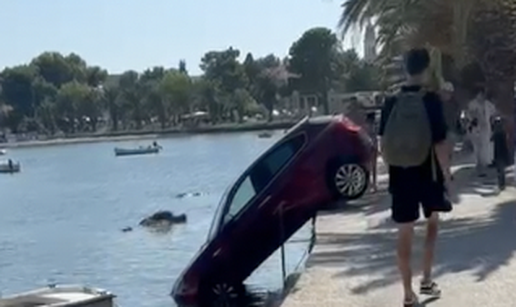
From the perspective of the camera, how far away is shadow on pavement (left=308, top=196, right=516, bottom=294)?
13.1 m

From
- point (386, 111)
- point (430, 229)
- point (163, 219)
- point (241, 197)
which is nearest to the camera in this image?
point (386, 111)

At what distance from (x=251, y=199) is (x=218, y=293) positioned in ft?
4.19

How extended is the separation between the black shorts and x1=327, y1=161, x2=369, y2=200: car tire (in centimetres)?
826

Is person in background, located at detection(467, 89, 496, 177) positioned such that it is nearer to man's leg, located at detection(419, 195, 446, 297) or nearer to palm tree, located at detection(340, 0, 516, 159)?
palm tree, located at detection(340, 0, 516, 159)

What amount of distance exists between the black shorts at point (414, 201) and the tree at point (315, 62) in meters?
110

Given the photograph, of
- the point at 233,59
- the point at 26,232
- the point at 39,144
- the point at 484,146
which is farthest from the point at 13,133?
the point at 484,146

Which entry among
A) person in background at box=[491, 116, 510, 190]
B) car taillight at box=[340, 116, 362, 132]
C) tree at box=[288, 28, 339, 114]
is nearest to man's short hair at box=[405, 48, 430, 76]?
car taillight at box=[340, 116, 362, 132]

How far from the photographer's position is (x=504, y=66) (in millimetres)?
29109

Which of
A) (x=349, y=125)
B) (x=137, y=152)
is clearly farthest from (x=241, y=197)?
(x=137, y=152)

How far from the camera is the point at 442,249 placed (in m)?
14.9

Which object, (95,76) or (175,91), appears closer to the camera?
(175,91)

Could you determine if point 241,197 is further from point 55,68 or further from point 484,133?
point 55,68

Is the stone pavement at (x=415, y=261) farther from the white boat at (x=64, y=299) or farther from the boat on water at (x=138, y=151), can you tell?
the boat on water at (x=138, y=151)

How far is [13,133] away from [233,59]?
45.2 meters
